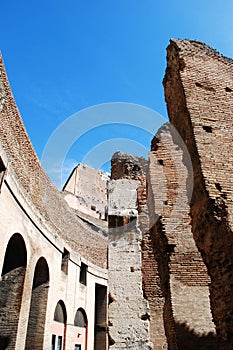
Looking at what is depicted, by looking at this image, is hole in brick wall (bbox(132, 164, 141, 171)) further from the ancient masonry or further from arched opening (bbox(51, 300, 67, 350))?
arched opening (bbox(51, 300, 67, 350))

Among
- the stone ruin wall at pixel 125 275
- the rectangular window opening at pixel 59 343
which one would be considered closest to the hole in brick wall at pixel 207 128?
the stone ruin wall at pixel 125 275

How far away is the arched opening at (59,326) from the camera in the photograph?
550 inches

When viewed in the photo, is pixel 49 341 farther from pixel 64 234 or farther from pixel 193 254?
pixel 193 254

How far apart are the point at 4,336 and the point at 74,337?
7.68 meters

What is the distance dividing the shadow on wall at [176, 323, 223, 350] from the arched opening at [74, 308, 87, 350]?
12.4 m

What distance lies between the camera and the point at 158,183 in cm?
794

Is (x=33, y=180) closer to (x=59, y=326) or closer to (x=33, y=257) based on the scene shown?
(x=33, y=257)

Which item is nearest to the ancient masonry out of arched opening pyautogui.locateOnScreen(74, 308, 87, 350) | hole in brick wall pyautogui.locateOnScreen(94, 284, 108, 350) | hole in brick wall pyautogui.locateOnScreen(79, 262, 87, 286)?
arched opening pyautogui.locateOnScreen(74, 308, 87, 350)

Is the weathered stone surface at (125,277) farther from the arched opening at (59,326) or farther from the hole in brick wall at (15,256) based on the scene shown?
the arched opening at (59,326)

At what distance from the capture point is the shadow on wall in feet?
19.0

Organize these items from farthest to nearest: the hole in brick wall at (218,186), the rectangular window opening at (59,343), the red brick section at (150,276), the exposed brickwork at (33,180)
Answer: the rectangular window opening at (59,343) < the exposed brickwork at (33,180) < the red brick section at (150,276) < the hole in brick wall at (218,186)

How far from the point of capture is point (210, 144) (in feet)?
17.0

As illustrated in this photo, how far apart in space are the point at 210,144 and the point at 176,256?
2884mm

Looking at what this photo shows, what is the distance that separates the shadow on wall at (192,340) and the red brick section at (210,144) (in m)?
1.80
